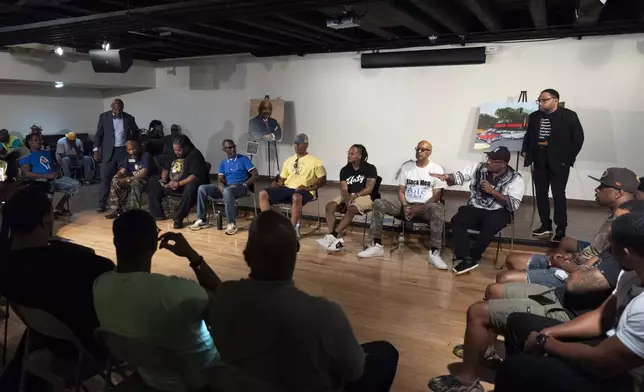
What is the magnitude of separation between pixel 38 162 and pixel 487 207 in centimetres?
552

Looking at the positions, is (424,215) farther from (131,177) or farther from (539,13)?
(131,177)

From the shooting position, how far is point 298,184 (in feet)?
18.7

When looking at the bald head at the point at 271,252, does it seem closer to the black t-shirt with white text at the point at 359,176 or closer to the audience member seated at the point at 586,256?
the audience member seated at the point at 586,256

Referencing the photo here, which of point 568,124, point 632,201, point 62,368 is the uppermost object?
point 568,124

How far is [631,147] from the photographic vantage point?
18.0 ft

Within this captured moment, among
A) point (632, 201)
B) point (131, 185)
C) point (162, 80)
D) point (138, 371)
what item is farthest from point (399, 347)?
point (162, 80)

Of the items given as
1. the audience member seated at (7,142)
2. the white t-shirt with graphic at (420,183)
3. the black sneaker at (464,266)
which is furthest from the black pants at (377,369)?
the audience member seated at (7,142)

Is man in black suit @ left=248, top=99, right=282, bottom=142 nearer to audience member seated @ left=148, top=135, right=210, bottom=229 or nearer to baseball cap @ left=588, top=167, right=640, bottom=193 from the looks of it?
audience member seated @ left=148, top=135, right=210, bottom=229

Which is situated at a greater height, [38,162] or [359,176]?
[38,162]

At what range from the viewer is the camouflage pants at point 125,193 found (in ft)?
21.8

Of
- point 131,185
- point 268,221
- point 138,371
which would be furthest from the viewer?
point 131,185

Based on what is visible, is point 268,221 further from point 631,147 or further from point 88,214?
point 88,214

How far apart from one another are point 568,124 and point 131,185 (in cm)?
560

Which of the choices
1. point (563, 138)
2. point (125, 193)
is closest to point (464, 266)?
point (563, 138)
